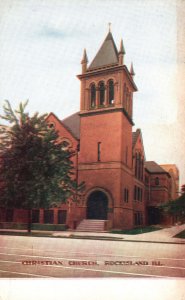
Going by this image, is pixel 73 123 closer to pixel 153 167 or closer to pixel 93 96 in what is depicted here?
pixel 93 96

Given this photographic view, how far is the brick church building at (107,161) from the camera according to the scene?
11.3 meters

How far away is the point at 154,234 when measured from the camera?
35.2 ft

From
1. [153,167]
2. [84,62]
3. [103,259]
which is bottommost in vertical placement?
[103,259]

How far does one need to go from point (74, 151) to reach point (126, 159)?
209 centimetres

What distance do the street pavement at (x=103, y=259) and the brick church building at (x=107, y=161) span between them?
0.99m

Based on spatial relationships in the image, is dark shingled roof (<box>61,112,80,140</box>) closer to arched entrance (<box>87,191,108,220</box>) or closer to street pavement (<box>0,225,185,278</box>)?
arched entrance (<box>87,191,108,220</box>)

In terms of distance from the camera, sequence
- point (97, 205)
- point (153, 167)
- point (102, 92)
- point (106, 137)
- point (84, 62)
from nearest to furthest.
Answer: point (84, 62), point (153, 167), point (102, 92), point (106, 137), point (97, 205)

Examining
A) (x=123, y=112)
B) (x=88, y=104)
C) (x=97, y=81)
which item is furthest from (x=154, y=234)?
(x=97, y=81)

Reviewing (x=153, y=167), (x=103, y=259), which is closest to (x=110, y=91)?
(x=153, y=167)

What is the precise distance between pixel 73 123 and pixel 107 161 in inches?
90.3

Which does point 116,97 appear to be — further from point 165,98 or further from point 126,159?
point 165,98

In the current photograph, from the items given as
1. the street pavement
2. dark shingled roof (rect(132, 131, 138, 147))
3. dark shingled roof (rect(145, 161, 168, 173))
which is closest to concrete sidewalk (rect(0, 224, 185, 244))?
the street pavement

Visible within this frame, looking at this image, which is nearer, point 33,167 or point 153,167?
point 153,167

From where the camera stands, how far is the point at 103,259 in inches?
326
